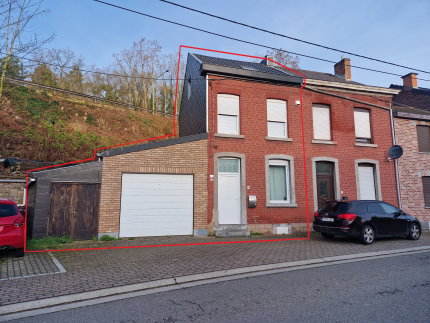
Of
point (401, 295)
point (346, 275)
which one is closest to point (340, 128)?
point (346, 275)

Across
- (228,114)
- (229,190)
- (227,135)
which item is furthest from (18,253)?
(228,114)

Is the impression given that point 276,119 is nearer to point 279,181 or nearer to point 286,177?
point 286,177

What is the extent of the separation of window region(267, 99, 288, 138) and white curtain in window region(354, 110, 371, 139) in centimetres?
405

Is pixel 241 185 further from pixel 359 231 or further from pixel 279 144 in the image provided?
pixel 359 231

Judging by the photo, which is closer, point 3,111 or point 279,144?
point 279,144

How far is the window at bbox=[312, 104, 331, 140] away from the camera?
13.9 m

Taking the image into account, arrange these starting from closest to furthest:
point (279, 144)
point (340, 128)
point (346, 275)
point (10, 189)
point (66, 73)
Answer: point (346, 275) → point (10, 189) → point (279, 144) → point (340, 128) → point (66, 73)

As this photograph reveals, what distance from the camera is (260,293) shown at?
498 centimetres

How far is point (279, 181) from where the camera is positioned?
1284cm

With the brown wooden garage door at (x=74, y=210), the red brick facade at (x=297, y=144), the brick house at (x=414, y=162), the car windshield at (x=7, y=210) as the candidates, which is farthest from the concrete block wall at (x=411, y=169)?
the car windshield at (x=7, y=210)

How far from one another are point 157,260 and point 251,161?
252 inches

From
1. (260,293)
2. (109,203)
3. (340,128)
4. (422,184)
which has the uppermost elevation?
(340,128)

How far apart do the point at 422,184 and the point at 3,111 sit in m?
24.5

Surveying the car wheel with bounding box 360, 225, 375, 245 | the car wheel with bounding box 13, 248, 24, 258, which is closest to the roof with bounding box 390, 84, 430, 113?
the car wheel with bounding box 360, 225, 375, 245
